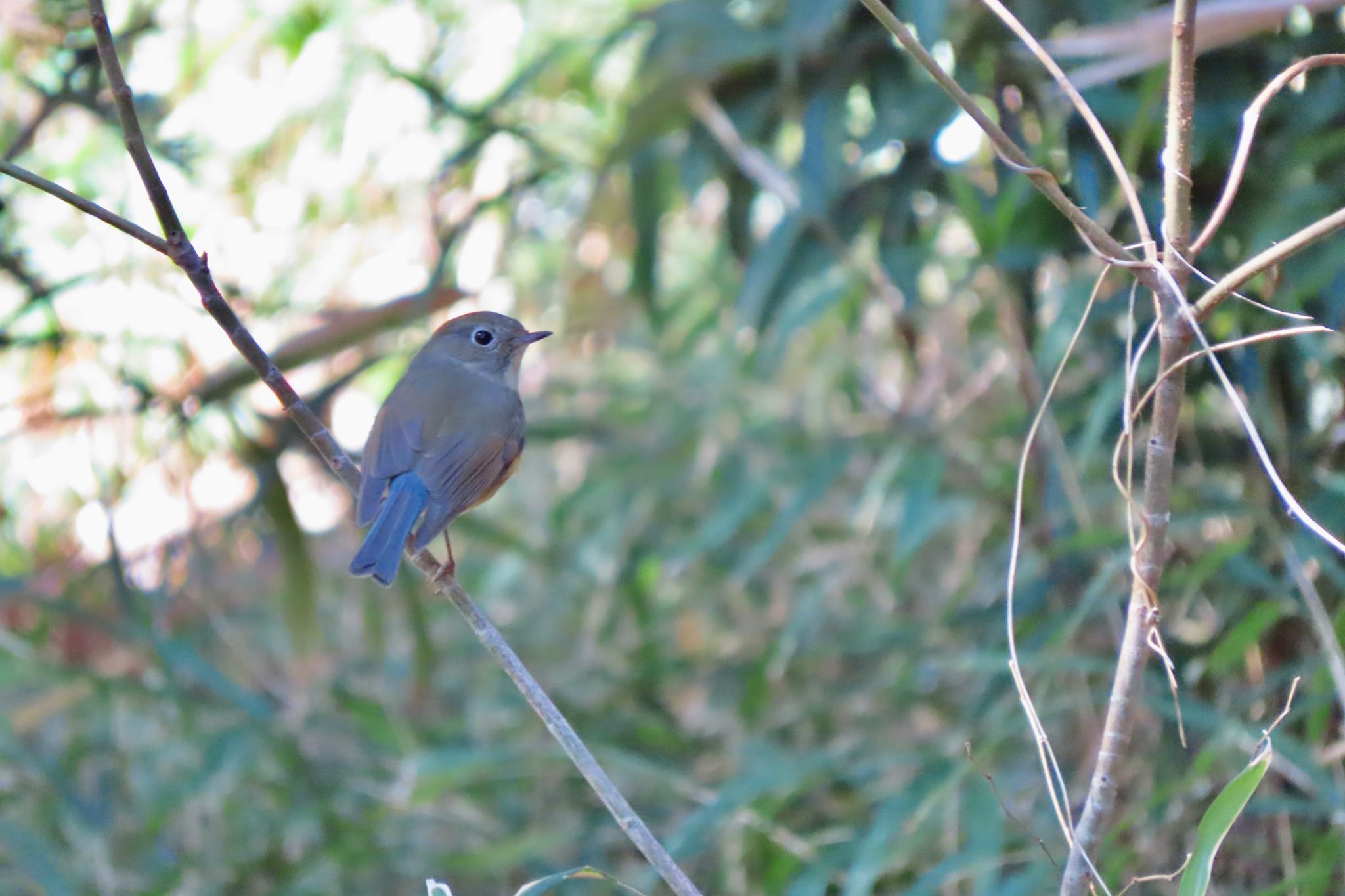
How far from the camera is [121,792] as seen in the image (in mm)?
4281

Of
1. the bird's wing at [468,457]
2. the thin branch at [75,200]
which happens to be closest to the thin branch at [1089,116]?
the thin branch at [75,200]

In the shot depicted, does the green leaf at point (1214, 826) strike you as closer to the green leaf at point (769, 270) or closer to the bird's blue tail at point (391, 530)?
the bird's blue tail at point (391, 530)

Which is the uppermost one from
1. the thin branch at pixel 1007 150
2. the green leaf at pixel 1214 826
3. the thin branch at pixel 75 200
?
the thin branch at pixel 75 200

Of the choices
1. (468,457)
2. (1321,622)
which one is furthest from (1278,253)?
(468,457)

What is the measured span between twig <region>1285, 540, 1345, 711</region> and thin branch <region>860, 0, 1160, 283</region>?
134 cm

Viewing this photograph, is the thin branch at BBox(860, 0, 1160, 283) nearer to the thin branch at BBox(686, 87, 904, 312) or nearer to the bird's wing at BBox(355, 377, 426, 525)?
the bird's wing at BBox(355, 377, 426, 525)

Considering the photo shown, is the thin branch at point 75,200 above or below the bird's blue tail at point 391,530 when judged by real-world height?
below

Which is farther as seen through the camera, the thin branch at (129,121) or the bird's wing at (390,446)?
the bird's wing at (390,446)

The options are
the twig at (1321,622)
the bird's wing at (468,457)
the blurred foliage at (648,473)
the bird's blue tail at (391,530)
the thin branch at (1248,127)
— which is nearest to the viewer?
the thin branch at (1248,127)

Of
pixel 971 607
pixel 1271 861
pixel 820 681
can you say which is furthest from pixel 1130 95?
pixel 820 681

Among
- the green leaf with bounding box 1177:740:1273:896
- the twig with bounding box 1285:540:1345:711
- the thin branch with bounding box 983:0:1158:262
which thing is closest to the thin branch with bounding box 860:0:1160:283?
the thin branch with bounding box 983:0:1158:262

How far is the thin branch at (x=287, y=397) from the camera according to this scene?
1.59m

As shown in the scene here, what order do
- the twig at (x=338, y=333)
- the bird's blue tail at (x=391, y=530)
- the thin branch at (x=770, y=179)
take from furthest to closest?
1. the thin branch at (x=770, y=179)
2. the twig at (x=338, y=333)
3. the bird's blue tail at (x=391, y=530)

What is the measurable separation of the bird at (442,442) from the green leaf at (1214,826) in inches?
51.5
